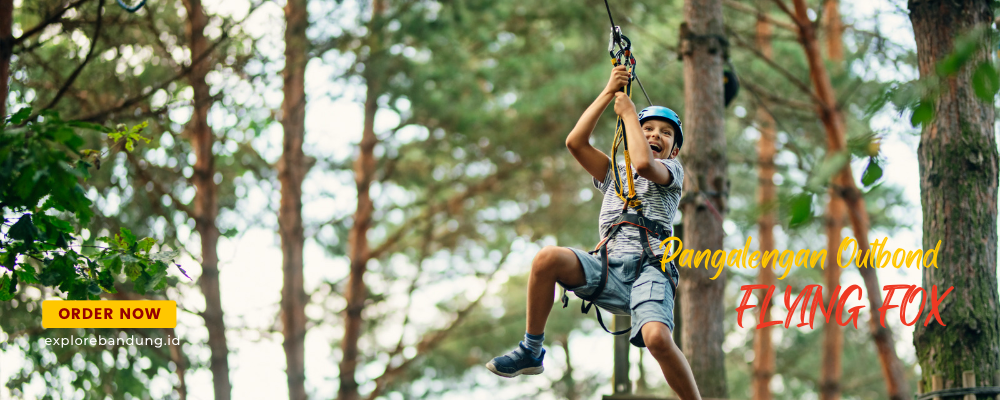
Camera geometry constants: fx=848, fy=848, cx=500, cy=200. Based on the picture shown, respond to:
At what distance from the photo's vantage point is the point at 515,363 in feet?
12.2

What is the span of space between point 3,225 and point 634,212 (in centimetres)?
284

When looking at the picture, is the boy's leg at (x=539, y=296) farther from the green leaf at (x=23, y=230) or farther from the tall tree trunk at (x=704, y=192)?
the tall tree trunk at (x=704, y=192)

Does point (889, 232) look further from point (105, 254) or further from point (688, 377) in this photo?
point (105, 254)

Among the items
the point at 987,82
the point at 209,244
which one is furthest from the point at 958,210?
the point at 209,244

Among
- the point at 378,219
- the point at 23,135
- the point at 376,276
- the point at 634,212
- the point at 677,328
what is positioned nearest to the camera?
the point at 23,135

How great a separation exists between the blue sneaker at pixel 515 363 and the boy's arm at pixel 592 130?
895 mm

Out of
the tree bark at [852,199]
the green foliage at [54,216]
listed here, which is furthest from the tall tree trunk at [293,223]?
the green foliage at [54,216]

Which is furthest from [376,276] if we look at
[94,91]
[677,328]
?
[677,328]

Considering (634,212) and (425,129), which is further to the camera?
(425,129)

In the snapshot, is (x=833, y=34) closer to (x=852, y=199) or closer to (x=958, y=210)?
(x=852, y=199)

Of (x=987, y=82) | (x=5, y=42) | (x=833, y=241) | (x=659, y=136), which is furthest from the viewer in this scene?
(x=833, y=241)

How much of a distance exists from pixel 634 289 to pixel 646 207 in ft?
1.30

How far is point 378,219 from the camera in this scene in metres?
13.3

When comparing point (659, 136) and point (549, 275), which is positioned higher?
point (659, 136)
